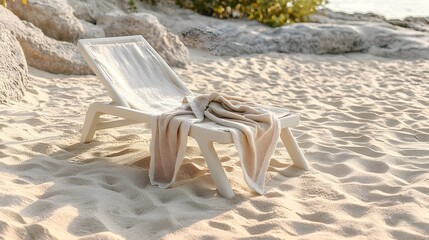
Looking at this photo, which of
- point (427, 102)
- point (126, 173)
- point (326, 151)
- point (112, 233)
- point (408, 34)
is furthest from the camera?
point (408, 34)

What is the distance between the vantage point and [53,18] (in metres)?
7.38

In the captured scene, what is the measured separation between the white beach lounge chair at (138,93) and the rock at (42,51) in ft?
7.44

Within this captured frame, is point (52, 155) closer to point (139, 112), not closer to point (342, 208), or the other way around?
point (139, 112)

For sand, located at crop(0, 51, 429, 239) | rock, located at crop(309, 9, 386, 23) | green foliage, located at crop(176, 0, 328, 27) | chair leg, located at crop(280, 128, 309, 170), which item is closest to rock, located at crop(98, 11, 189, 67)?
sand, located at crop(0, 51, 429, 239)

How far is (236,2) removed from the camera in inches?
409

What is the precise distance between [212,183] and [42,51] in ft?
11.9

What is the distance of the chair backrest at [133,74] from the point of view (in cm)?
413

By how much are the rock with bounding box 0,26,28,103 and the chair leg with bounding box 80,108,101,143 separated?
4.37ft

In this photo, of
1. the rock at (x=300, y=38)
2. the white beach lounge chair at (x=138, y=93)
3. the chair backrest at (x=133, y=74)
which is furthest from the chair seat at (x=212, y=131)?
the rock at (x=300, y=38)

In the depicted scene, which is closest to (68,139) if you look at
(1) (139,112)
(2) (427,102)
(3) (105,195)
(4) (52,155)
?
(4) (52,155)

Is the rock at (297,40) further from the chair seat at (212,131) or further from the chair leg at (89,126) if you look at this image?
the chair seat at (212,131)

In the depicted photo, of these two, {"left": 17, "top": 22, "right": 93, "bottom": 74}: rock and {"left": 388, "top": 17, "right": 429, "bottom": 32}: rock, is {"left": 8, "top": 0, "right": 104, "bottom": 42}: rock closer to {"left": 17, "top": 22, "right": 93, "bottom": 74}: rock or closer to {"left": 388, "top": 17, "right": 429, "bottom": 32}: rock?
{"left": 17, "top": 22, "right": 93, "bottom": 74}: rock

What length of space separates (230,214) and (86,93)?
315 cm

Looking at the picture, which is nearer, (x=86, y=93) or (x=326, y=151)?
(x=326, y=151)
